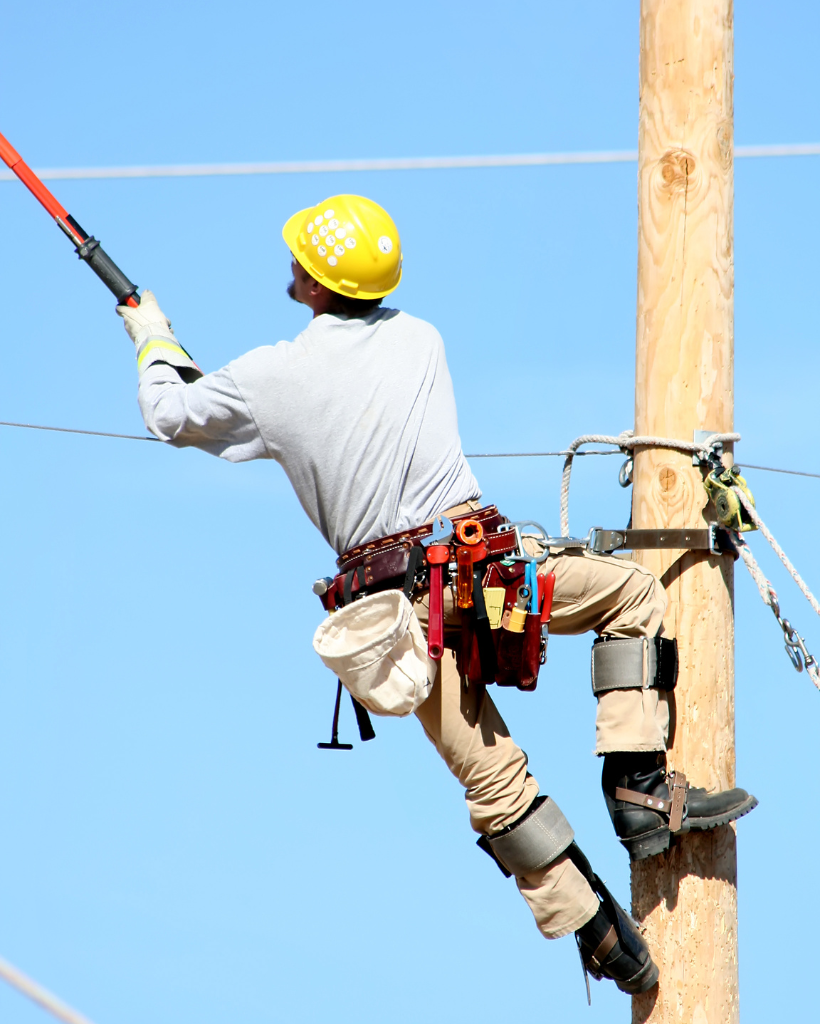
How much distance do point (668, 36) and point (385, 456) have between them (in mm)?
1528

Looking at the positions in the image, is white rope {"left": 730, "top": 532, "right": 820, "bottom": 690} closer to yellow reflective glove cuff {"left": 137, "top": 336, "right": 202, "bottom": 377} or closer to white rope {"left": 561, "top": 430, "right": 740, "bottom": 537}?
white rope {"left": 561, "top": 430, "right": 740, "bottom": 537}

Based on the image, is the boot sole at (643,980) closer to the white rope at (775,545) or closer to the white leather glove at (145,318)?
the white rope at (775,545)

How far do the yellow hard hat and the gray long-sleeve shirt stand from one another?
0.10 metres

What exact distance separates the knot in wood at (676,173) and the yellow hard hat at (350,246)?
2.71ft

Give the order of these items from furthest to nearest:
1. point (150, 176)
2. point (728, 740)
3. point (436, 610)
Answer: point (150, 176) < point (728, 740) < point (436, 610)

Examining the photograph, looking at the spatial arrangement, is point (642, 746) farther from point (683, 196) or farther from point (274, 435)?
point (683, 196)

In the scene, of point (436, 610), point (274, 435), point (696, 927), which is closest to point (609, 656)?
point (436, 610)

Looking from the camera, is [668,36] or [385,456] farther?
[668,36]

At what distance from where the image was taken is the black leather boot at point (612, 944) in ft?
12.3

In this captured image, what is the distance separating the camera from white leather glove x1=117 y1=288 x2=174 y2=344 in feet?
13.1

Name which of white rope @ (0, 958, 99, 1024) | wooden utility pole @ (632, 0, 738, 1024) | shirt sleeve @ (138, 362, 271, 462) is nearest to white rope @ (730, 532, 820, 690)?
wooden utility pole @ (632, 0, 738, 1024)

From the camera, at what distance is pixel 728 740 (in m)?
3.92

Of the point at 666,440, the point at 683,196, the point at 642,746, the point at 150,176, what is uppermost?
the point at 150,176

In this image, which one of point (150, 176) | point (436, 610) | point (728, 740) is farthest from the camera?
point (150, 176)
